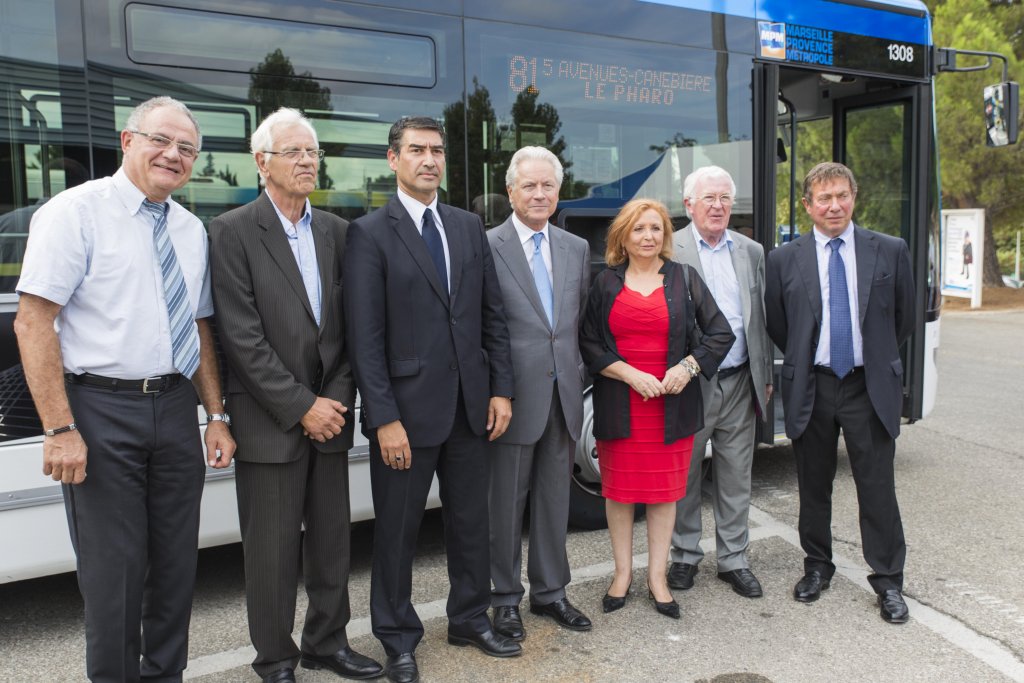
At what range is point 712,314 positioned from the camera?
3697 millimetres

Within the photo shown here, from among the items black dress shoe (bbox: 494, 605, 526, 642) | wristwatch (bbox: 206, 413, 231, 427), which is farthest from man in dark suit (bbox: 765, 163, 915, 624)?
wristwatch (bbox: 206, 413, 231, 427)

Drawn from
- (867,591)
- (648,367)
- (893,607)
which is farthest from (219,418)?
(867,591)

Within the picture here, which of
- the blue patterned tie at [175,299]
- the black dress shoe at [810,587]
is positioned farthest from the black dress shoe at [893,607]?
the blue patterned tie at [175,299]

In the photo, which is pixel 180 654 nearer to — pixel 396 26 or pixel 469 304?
pixel 469 304

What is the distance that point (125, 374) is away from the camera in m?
2.60

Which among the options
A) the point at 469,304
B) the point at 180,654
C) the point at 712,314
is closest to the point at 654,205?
the point at 712,314

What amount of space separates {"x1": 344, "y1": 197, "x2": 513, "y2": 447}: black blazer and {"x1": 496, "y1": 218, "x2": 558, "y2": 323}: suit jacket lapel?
232mm

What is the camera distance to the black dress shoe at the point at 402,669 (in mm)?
3117

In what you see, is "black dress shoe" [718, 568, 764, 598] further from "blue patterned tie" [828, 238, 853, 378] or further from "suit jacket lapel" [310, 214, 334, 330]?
"suit jacket lapel" [310, 214, 334, 330]

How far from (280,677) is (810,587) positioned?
88.0 inches

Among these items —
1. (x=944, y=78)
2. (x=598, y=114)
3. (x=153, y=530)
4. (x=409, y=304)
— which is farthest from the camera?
(x=944, y=78)

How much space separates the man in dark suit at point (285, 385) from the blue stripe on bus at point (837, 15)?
102 inches

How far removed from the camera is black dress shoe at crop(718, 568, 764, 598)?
3873 millimetres

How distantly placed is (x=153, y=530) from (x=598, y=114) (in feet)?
9.71
